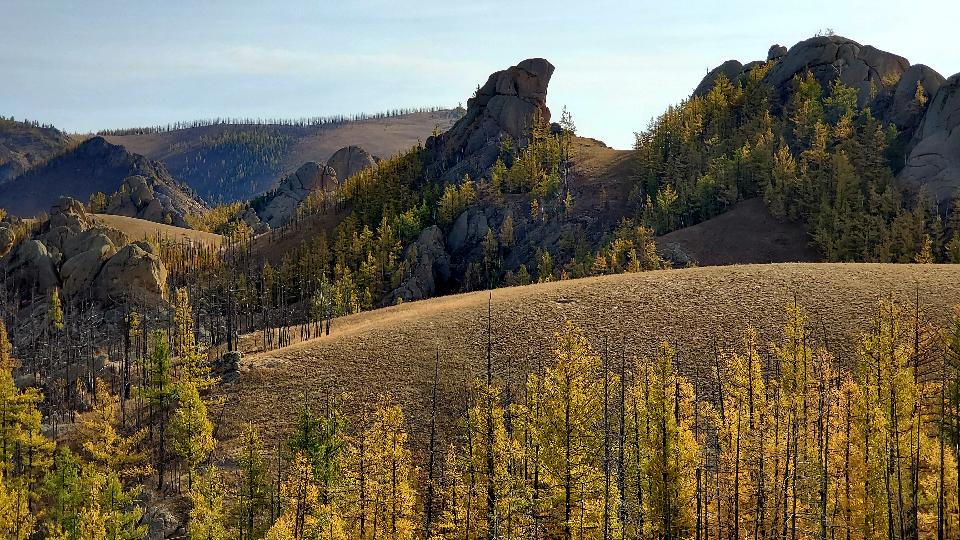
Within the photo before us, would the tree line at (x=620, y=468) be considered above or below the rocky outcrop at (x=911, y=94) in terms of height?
below

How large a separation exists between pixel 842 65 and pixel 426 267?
→ 376 feet

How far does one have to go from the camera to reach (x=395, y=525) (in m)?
47.6

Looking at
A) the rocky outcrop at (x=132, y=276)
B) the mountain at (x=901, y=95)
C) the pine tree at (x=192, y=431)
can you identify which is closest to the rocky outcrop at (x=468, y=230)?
the rocky outcrop at (x=132, y=276)

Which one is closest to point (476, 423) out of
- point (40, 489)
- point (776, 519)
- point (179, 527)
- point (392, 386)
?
point (776, 519)

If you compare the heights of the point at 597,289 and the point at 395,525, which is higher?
the point at 597,289

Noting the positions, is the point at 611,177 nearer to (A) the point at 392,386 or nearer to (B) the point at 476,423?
(A) the point at 392,386

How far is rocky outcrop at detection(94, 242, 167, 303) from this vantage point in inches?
6004

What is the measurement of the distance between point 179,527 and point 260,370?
21397mm

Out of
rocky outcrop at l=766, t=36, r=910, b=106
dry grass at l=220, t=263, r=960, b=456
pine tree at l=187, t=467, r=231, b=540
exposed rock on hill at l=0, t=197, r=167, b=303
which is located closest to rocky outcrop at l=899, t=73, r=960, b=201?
rocky outcrop at l=766, t=36, r=910, b=106

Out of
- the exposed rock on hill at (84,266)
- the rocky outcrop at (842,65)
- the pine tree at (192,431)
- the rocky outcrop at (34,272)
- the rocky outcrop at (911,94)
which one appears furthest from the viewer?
the rocky outcrop at (34,272)

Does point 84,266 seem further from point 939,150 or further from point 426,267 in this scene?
point 939,150

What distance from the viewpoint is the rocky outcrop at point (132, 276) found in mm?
152500

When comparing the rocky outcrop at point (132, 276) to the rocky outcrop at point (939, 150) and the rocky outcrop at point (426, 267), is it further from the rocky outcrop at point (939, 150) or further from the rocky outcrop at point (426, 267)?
the rocky outcrop at point (939, 150)

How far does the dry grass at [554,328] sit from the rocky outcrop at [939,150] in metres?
43.5
